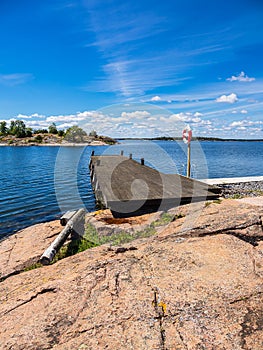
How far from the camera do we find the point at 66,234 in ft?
24.2

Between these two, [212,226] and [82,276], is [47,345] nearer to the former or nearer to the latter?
[82,276]

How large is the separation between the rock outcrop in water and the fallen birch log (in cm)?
60

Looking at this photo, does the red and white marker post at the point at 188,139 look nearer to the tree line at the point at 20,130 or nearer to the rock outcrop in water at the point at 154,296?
the rock outcrop in water at the point at 154,296

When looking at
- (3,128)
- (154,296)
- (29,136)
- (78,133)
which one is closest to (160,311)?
(154,296)

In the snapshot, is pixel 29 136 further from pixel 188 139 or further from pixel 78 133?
pixel 188 139

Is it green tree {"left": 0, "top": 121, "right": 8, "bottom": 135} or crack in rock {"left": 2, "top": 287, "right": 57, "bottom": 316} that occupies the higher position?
green tree {"left": 0, "top": 121, "right": 8, "bottom": 135}

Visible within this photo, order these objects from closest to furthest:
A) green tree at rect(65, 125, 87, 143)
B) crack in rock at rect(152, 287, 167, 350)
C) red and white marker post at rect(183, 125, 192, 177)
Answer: crack in rock at rect(152, 287, 167, 350) < red and white marker post at rect(183, 125, 192, 177) < green tree at rect(65, 125, 87, 143)

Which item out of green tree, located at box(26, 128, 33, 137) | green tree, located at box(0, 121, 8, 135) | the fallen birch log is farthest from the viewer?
green tree, located at box(0, 121, 8, 135)

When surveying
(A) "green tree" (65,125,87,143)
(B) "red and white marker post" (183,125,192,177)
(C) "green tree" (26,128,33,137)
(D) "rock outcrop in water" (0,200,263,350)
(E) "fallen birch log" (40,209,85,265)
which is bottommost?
(E) "fallen birch log" (40,209,85,265)

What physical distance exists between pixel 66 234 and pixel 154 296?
4.27 metres

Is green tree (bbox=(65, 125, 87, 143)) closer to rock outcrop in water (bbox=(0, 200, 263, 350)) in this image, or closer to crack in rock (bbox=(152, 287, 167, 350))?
rock outcrop in water (bbox=(0, 200, 263, 350))

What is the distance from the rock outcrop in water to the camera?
10.1 ft

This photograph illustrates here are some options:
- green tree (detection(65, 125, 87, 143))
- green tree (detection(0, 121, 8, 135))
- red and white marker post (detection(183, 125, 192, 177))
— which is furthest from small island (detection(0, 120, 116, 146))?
red and white marker post (detection(183, 125, 192, 177))

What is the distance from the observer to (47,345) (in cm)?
315
